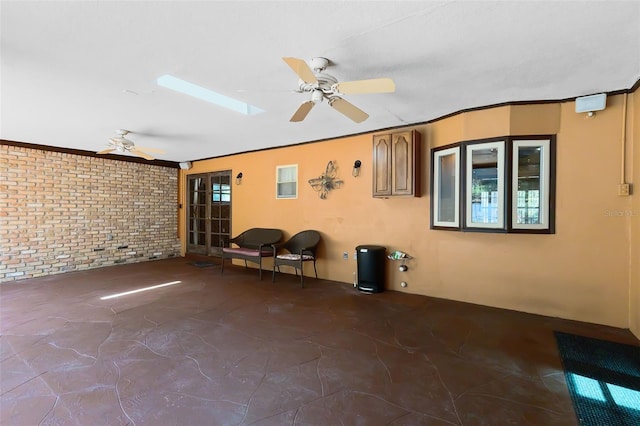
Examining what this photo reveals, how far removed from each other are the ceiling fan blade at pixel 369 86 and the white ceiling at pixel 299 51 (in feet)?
0.79

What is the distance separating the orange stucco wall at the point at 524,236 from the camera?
10.3ft

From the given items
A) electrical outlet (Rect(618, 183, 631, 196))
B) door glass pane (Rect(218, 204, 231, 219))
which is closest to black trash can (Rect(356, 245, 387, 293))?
electrical outlet (Rect(618, 183, 631, 196))

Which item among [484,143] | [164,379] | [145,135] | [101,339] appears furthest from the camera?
[145,135]

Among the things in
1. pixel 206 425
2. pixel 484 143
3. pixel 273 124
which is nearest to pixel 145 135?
pixel 273 124

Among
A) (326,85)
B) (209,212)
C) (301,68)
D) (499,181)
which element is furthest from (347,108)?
(209,212)

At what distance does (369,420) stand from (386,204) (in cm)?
324

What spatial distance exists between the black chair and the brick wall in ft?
12.0

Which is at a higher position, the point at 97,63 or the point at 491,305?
the point at 97,63

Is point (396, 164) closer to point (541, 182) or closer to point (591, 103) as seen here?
point (541, 182)

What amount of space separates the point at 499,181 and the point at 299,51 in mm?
2746

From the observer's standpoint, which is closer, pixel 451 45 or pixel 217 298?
pixel 451 45

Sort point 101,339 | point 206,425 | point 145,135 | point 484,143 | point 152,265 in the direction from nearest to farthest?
point 206,425 → point 101,339 → point 484,143 → point 145,135 → point 152,265

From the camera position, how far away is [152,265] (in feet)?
21.6

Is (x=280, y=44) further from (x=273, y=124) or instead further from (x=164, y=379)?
(x=164, y=379)
